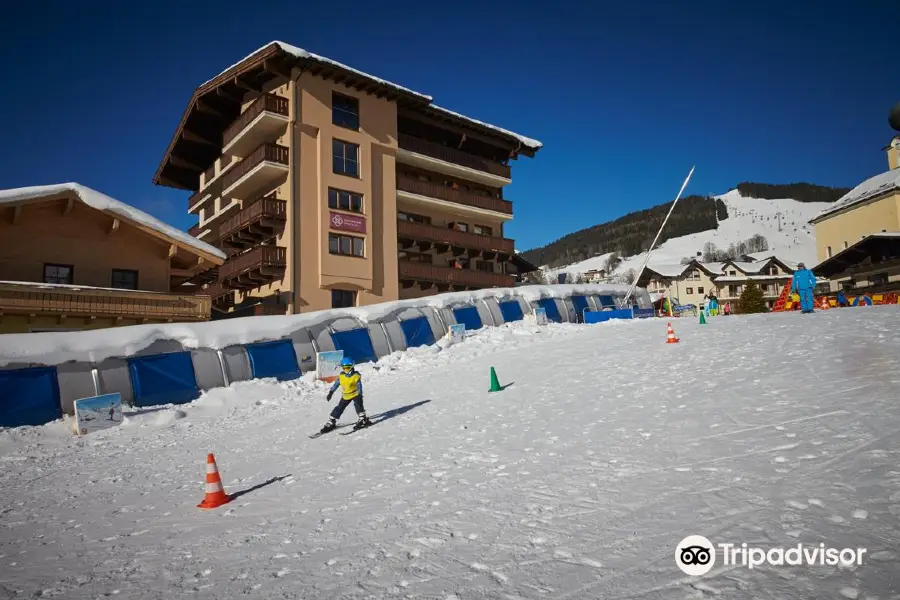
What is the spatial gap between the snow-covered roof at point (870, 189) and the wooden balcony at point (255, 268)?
5099cm

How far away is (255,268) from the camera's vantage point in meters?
28.2

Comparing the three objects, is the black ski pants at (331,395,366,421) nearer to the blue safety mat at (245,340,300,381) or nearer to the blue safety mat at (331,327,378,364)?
the blue safety mat at (245,340,300,381)

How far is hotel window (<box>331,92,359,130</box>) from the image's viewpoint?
31.0 m

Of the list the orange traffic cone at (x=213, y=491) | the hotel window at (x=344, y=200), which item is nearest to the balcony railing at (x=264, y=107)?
the hotel window at (x=344, y=200)

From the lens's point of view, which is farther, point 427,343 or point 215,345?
point 427,343

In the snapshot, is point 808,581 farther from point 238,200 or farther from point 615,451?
point 238,200

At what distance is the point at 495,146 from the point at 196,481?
125 feet

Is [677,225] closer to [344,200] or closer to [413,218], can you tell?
[413,218]

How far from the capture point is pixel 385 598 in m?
3.63

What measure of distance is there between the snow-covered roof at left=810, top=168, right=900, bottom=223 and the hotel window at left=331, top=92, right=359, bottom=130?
45947 mm

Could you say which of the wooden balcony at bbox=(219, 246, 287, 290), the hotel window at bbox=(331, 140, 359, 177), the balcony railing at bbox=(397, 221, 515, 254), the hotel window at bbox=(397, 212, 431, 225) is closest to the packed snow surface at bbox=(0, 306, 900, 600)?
the wooden balcony at bbox=(219, 246, 287, 290)

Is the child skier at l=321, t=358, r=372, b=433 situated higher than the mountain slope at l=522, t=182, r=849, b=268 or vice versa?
the mountain slope at l=522, t=182, r=849, b=268

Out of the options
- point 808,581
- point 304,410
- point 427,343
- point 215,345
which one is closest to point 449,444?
point 808,581

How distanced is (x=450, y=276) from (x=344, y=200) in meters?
8.85
